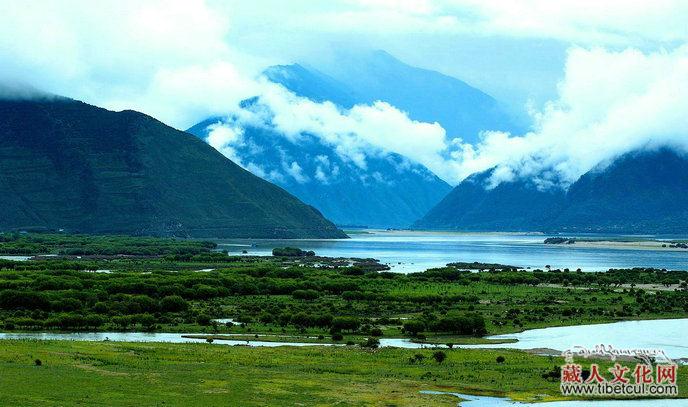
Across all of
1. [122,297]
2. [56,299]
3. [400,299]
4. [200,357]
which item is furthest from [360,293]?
[200,357]

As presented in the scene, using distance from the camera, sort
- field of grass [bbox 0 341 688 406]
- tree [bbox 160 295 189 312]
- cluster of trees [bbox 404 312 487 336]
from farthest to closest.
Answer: tree [bbox 160 295 189 312], cluster of trees [bbox 404 312 487 336], field of grass [bbox 0 341 688 406]

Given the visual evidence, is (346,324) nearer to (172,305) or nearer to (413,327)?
(413,327)

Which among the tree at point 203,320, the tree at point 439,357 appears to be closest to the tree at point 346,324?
the tree at point 203,320

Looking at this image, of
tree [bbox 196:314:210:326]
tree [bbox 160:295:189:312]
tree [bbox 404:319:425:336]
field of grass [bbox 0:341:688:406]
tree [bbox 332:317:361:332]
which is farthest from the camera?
tree [bbox 160:295:189:312]

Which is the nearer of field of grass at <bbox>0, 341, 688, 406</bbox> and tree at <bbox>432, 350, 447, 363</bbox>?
field of grass at <bbox>0, 341, 688, 406</bbox>

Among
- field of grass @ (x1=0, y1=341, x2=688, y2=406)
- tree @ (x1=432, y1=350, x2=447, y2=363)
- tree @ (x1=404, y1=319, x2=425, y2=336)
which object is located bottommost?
field of grass @ (x1=0, y1=341, x2=688, y2=406)

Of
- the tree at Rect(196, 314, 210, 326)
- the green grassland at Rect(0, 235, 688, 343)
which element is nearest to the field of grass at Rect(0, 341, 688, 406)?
the green grassland at Rect(0, 235, 688, 343)

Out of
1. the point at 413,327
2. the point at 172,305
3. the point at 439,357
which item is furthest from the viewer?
the point at 172,305

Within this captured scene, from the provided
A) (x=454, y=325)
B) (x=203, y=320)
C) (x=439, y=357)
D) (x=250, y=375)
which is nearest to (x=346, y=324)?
(x=454, y=325)

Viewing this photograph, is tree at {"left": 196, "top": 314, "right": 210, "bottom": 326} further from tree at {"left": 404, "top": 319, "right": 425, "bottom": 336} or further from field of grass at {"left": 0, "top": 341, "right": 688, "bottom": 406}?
tree at {"left": 404, "top": 319, "right": 425, "bottom": 336}
